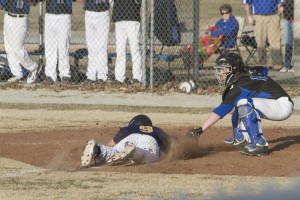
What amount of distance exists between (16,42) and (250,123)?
7940mm

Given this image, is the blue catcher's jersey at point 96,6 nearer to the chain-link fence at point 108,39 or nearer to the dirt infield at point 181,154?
the chain-link fence at point 108,39

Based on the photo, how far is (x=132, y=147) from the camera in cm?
688

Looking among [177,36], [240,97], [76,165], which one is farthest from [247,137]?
[177,36]

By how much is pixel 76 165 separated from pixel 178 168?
104 centimetres

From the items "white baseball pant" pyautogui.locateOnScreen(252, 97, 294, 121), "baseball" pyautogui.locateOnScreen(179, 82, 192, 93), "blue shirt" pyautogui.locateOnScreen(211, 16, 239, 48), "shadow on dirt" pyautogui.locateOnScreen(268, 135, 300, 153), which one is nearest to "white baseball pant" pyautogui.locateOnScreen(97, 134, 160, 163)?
"white baseball pant" pyautogui.locateOnScreen(252, 97, 294, 121)

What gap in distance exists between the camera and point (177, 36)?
1636 cm

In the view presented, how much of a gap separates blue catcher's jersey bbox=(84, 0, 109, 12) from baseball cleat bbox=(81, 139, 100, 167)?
7.69m

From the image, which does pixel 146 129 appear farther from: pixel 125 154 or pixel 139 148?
pixel 125 154

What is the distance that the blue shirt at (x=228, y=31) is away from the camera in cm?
1723

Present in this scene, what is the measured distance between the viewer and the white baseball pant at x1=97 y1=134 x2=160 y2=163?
702 cm

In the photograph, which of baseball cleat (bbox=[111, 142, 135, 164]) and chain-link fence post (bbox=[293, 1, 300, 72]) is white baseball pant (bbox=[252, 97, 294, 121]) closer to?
baseball cleat (bbox=[111, 142, 135, 164])

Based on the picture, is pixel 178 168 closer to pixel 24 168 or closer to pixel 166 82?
pixel 24 168

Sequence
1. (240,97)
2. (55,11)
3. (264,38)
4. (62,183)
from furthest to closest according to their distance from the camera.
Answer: (264,38) → (55,11) → (240,97) → (62,183)

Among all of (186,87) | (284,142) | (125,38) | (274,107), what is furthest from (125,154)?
(125,38)
